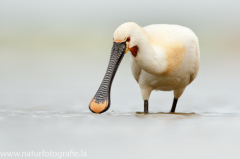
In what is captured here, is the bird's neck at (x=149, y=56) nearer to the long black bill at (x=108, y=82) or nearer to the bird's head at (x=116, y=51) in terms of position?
the bird's head at (x=116, y=51)

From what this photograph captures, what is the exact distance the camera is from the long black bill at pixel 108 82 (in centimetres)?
605

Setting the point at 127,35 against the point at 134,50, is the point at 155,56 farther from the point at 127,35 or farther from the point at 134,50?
the point at 127,35

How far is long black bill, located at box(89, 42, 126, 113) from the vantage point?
19.8 ft

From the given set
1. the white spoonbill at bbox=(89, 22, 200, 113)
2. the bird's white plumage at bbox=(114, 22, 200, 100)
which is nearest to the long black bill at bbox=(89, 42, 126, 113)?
the white spoonbill at bbox=(89, 22, 200, 113)

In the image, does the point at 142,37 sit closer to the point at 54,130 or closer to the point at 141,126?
the point at 141,126

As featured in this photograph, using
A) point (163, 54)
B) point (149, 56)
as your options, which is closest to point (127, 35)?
point (149, 56)

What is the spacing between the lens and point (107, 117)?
6.52 meters

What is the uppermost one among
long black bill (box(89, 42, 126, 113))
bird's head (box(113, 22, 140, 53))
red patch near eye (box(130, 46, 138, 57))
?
bird's head (box(113, 22, 140, 53))

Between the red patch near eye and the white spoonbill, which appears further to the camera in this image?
the red patch near eye

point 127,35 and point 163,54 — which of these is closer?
point 127,35

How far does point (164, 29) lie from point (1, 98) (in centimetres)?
359

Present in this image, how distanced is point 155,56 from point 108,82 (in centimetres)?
65

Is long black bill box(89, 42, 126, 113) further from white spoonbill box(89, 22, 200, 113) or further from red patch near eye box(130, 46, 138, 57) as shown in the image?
red patch near eye box(130, 46, 138, 57)

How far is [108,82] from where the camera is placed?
6.25m
